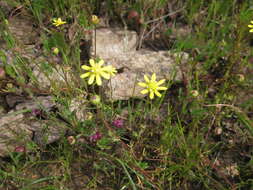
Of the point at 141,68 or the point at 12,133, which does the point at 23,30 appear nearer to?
the point at 12,133

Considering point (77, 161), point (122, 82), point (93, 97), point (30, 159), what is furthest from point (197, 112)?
point (30, 159)

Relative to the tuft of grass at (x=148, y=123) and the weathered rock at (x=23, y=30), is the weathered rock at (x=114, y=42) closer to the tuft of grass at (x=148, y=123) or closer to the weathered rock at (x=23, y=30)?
the tuft of grass at (x=148, y=123)

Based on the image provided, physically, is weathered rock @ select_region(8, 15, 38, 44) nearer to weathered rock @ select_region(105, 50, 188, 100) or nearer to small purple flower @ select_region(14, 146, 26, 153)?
weathered rock @ select_region(105, 50, 188, 100)

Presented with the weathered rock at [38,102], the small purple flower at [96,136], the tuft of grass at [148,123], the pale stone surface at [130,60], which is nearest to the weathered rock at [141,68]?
the pale stone surface at [130,60]

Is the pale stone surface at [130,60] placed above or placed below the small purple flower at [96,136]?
above

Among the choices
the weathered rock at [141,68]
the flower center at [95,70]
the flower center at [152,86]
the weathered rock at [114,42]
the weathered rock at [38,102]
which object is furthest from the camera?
the weathered rock at [114,42]

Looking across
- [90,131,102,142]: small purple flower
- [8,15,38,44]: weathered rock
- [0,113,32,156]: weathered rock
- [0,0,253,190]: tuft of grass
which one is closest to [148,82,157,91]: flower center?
[0,0,253,190]: tuft of grass

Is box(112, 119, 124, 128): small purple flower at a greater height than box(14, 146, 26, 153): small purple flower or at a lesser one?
greater

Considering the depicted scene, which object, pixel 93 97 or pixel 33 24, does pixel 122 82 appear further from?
pixel 33 24

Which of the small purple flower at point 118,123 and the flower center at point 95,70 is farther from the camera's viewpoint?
the small purple flower at point 118,123
